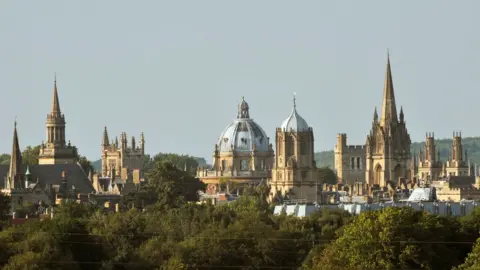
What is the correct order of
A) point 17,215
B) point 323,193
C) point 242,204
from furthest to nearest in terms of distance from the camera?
point 323,193 < point 242,204 < point 17,215

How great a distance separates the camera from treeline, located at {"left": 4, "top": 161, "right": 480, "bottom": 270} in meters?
94.2

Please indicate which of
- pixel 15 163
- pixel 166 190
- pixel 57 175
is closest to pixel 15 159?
pixel 15 163

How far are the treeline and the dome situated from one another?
206ft

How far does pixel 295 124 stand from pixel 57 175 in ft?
59.9

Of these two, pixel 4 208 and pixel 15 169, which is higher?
pixel 15 169

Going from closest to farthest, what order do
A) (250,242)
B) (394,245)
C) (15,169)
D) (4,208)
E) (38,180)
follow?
(394,245)
(250,242)
(4,208)
(15,169)
(38,180)

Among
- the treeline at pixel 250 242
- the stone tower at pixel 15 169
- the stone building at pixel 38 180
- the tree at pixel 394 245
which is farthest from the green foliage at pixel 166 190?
the tree at pixel 394 245

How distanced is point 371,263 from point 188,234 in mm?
16257

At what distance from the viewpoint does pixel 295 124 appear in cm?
17825

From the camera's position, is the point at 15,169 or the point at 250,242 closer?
the point at 250,242

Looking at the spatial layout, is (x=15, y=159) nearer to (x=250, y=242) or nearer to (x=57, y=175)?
(x=57, y=175)

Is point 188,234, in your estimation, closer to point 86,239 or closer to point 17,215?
point 86,239

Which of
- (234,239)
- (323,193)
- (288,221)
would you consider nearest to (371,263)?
(234,239)

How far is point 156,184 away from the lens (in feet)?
514
